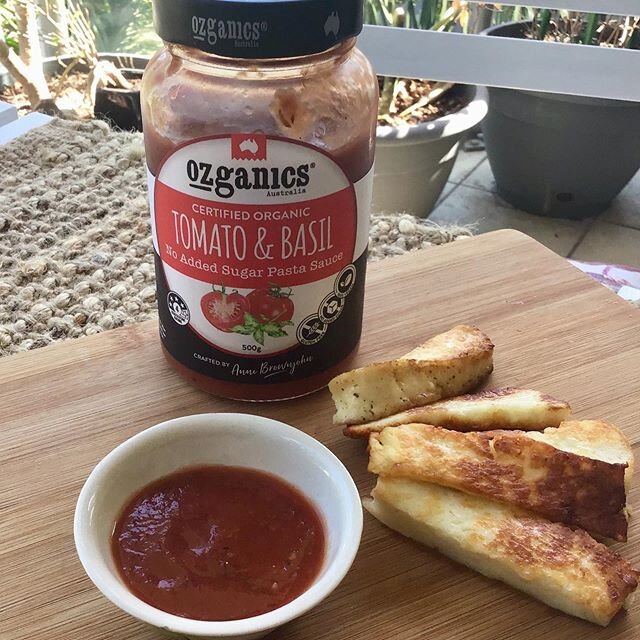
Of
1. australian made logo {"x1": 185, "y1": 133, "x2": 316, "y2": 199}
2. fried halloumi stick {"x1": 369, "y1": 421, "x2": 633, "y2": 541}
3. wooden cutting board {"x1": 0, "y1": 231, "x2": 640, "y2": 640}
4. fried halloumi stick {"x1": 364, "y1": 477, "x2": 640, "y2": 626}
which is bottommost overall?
wooden cutting board {"x1": 0, "y1": 231, "x2": 640, "y2": 640}

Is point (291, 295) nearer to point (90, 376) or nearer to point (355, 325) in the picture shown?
point (355, 325)

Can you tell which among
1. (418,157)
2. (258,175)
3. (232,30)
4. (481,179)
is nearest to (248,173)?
(258,175)

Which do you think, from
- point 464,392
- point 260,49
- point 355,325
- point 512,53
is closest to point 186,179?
point 260,49

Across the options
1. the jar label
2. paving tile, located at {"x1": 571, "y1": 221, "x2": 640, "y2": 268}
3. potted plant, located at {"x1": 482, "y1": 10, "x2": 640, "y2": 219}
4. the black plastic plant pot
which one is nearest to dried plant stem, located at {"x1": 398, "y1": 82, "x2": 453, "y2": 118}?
potted plant, located at {"x1": 482, "y1": 10, "x2": 640, "y2": 219}

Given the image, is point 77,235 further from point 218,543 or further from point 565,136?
point 565,136

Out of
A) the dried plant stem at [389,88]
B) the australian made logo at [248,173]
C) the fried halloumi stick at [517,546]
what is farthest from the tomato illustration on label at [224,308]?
the dried plant stem at [389,88]

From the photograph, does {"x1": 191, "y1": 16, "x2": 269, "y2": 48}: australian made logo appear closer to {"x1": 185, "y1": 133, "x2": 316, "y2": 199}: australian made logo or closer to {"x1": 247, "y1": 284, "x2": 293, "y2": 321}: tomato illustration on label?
{"x1": 185, "y1": 133, "x2": 316, "y2": 199}: australian made logo
